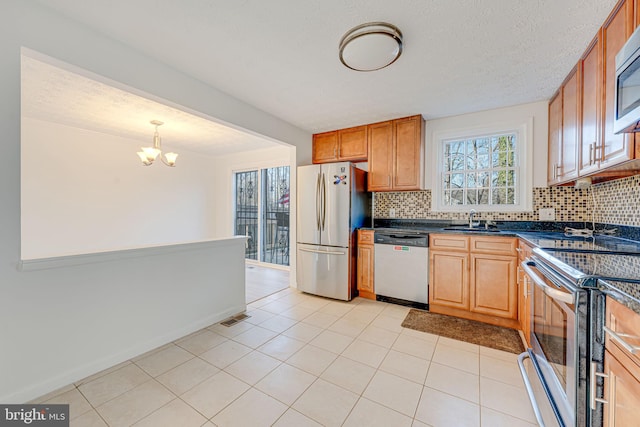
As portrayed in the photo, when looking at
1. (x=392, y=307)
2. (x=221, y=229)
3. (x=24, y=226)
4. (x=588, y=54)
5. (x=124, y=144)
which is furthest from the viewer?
(x=221, y=229)

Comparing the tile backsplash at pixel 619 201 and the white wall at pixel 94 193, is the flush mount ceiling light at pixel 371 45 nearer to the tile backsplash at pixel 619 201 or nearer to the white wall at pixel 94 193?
the tile backsplash at pixel 619 201

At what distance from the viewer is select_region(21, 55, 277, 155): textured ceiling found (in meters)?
2.36

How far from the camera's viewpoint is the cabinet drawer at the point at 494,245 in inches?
95.8

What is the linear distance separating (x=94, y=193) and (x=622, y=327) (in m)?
5.45

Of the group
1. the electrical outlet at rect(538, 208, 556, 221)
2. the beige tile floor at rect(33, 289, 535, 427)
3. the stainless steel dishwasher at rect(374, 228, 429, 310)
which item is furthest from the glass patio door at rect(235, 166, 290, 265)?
the electrical outlet at rect(538, 208, 556, 221)

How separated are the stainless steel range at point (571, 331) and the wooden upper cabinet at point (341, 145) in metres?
2.54

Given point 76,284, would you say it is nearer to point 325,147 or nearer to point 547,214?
point 325,147

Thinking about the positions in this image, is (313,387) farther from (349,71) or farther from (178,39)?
(178,39)

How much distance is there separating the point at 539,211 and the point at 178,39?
385 cm

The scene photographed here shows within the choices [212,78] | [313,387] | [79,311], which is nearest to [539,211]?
[313,387]

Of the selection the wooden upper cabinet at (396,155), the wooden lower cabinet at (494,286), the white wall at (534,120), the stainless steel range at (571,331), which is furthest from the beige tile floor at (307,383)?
the white wall at (534,120)

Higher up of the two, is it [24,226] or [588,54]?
[588,54]

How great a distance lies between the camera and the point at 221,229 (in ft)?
19.1

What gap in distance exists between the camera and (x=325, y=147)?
3.90 m
